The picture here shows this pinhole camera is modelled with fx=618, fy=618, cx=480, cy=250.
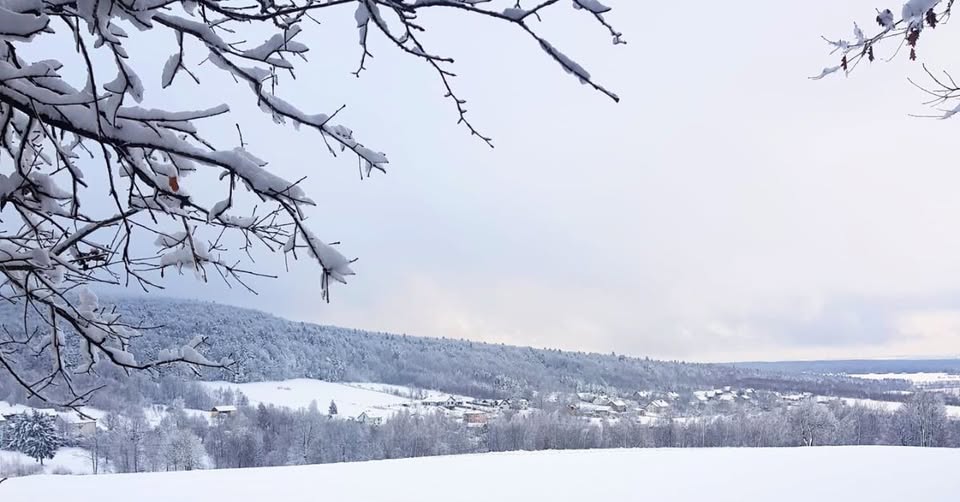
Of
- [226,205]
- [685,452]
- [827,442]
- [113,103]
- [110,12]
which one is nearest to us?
[110,12]

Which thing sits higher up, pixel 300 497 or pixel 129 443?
pixel 300 497

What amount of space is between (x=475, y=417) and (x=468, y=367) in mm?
14001

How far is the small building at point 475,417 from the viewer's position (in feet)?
87.8

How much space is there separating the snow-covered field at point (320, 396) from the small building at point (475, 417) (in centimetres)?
342

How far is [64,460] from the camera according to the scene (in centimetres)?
1931

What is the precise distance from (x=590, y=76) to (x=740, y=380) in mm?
50245

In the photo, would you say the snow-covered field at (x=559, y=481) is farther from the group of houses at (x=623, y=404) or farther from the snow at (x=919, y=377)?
the snow at (x=919, y=377)

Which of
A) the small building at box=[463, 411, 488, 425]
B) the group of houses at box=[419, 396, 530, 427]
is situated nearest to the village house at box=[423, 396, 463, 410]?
the group of houses at box=[419, 396, 530, 427]

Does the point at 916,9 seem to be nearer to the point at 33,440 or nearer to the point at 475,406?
the point at 33,440

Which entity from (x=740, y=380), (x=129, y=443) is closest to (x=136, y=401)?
(x=129, y=443)

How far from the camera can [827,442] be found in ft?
70.5

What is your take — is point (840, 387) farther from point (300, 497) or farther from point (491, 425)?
point (300, 497)

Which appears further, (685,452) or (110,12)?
(685,452)

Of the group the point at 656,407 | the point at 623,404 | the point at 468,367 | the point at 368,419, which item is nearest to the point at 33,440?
the point at 368,419
